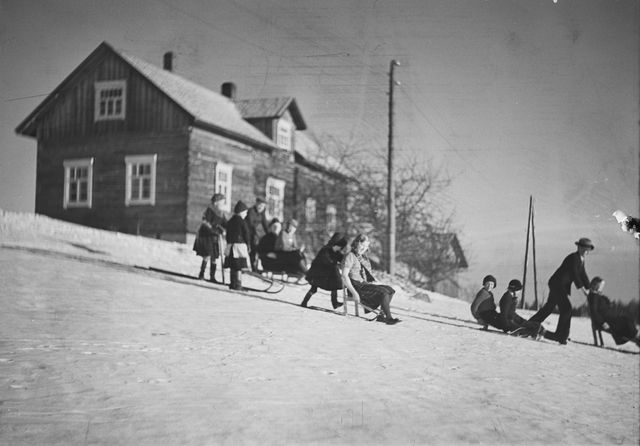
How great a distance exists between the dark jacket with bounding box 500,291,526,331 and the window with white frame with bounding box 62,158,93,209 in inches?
92.2

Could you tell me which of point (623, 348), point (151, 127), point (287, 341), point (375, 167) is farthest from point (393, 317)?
point (151, 127)

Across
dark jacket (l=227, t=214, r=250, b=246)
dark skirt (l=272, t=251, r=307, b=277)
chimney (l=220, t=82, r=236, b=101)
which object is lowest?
dark skirt (l=272, t=251, r=307, b=277)

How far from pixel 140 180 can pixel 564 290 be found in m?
2.46

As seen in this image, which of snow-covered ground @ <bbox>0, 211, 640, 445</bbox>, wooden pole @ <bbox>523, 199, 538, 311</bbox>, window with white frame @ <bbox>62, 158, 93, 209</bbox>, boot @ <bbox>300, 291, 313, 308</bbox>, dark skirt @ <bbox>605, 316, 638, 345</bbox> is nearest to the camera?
snow-covered ground @ <bbox>0, 211, 640, 445</bbox>

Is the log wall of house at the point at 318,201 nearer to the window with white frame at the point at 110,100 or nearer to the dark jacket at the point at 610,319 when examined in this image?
the window with white frame at the point at 110,100

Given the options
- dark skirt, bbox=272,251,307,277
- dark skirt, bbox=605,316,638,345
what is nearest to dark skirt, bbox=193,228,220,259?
dark skirt, bbox=272,251,307,277

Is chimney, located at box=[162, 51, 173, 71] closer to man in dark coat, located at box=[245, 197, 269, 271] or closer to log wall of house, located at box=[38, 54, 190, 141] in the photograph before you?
log wall of house, located at box=[38, 54, 190, 141]

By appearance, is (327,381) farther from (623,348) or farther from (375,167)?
(623,348)

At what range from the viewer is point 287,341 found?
3820 mm

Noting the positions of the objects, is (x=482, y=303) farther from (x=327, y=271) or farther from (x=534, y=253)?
(x=327, y=271)

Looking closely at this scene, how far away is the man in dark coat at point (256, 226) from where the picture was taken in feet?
14.1

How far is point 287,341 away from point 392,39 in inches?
76.6

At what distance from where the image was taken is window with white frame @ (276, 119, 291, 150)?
14.3ft

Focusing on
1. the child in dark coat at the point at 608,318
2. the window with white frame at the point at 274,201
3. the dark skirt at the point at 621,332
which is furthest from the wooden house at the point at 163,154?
the dark skirt at the point at 621,332
